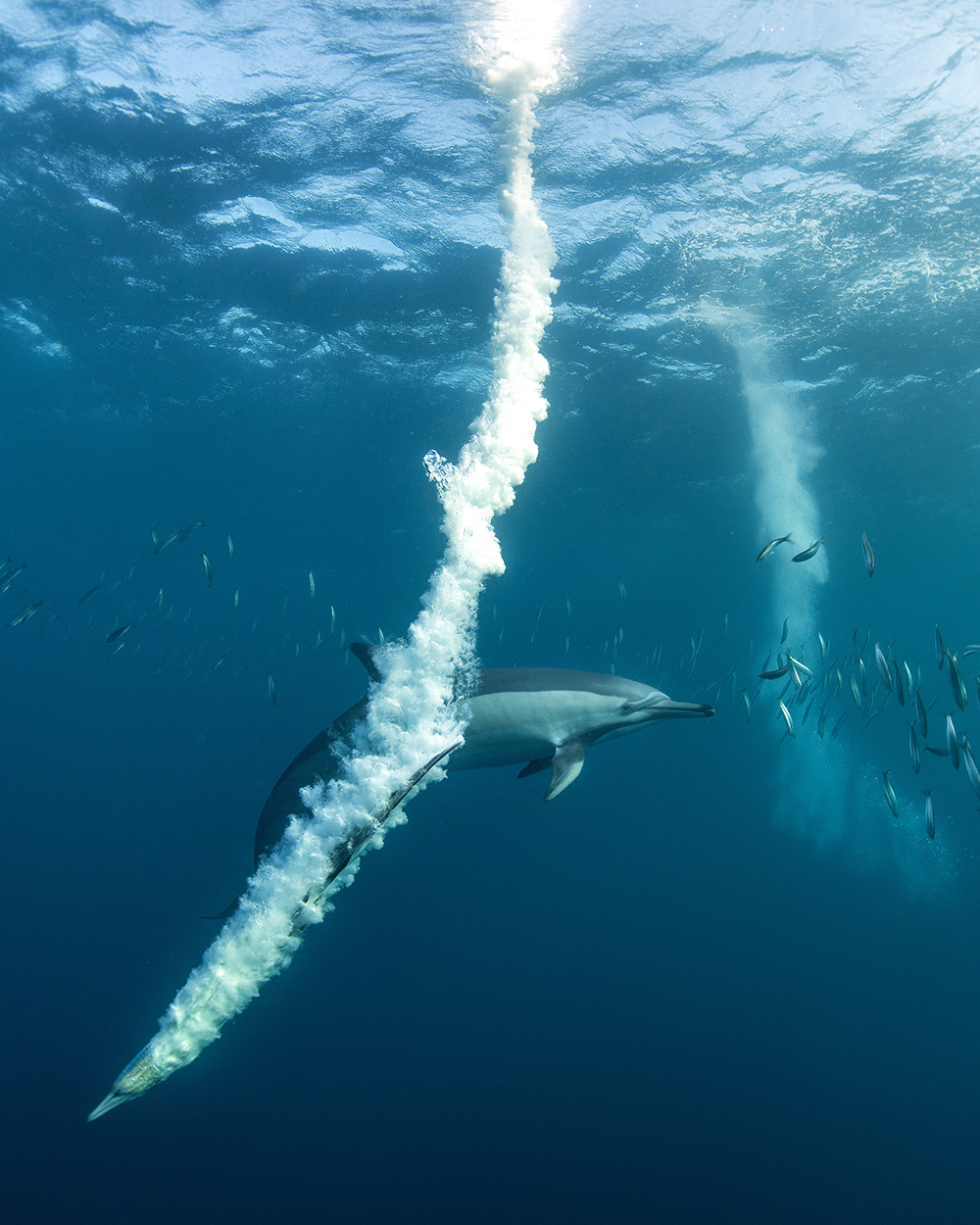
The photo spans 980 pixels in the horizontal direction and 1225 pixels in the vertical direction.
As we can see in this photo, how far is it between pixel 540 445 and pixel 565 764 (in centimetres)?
1972

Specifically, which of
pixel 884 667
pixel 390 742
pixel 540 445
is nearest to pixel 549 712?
pixel 390 742

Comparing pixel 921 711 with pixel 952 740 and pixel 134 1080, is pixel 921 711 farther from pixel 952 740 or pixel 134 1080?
pixel 134 1080

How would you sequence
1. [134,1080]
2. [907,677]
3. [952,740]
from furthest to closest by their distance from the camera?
[907,677] → [952,740] → [134,1080]

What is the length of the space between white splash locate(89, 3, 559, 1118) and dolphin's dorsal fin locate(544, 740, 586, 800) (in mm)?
946

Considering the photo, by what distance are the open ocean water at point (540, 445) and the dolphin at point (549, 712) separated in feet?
3.38

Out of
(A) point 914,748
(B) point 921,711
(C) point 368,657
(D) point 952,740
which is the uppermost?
(B) point 921,711

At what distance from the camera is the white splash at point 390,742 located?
3074mm

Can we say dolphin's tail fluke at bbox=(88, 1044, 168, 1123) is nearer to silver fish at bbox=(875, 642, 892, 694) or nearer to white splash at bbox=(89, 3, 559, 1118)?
white splash at bbox=(89, 3, 559, 1118)

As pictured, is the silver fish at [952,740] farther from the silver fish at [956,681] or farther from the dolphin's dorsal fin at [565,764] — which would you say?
the dolphin's dorsal fin at [565,764]

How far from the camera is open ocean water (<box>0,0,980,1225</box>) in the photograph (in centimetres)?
1030

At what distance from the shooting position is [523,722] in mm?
5121

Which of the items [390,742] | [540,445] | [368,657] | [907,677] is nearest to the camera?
[390,742]

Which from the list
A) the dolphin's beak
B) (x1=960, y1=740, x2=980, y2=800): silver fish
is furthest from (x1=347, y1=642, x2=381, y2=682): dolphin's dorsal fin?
(x1=960, y1=740, x2=980, y2=800): silver fish

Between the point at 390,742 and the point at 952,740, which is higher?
the point at 952,740
